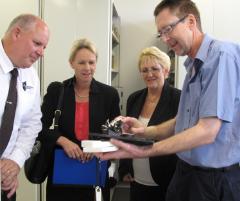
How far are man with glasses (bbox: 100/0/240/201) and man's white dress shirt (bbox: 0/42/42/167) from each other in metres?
0.71

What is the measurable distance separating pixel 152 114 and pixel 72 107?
19.9 inches

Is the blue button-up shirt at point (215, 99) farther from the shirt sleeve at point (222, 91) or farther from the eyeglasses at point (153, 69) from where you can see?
the eyeglasses at point (153, 69)

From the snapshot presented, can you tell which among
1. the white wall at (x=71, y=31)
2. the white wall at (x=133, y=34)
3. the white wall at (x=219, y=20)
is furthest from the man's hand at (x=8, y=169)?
the white wall at (x=133, y=34)

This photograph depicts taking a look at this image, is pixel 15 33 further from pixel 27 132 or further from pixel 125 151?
pixel 125 151

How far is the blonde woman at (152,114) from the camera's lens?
1924mm

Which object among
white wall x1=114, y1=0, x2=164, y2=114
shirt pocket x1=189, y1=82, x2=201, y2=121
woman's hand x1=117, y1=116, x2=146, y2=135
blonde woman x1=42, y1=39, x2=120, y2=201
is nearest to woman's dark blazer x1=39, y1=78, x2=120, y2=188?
blonde woman x1=42, y1=39, x2=120, y2=201

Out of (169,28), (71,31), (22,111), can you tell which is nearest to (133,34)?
(71,31)

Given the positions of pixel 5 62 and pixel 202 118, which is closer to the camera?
pixel 202 118

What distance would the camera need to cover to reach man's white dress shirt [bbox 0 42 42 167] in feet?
5.20

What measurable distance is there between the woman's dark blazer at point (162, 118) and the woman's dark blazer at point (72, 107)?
0.22m

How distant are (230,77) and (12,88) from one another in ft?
3.38

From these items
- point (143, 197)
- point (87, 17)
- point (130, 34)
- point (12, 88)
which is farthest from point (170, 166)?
point (130, 34)

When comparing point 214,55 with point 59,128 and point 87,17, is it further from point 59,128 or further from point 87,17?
point 87,17

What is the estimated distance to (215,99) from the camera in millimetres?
1165
